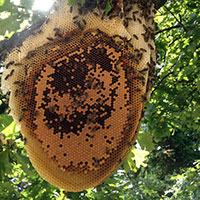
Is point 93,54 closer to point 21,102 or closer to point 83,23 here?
point 83,23

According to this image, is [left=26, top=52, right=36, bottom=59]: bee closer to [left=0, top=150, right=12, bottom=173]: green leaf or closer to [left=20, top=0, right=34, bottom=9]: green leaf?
[left=20, top=0, right=34, bottom=9]: green leaf

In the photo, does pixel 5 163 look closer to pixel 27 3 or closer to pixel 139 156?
pixel 139 156

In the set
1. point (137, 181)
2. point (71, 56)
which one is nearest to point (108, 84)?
point (71, 56)

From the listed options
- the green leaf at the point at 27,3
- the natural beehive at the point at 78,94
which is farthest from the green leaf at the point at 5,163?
the green leaf at the point at 27,3

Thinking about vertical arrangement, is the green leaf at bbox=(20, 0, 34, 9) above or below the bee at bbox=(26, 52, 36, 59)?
above

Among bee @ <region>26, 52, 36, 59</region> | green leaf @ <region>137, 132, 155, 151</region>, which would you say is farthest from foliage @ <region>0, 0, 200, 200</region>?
bee @ <region>26, 52, 36, 59</region>

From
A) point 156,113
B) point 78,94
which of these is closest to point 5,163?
point 78,94
